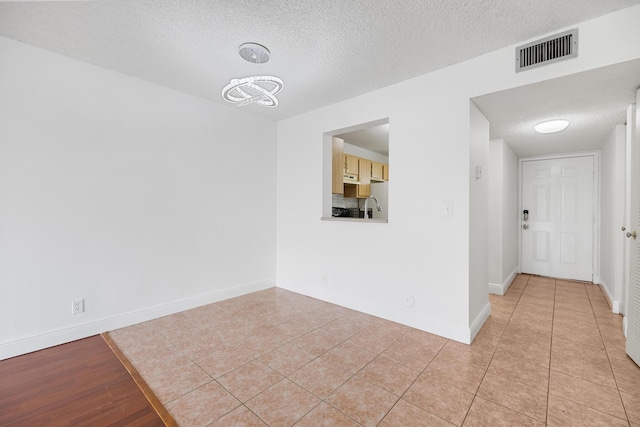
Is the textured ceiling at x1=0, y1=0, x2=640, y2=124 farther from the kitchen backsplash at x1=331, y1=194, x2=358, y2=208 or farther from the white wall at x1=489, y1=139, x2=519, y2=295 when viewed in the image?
the kitchen backsplash at x1=331, y1=194, x2=358, y2=208

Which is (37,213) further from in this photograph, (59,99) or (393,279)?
(393,279)

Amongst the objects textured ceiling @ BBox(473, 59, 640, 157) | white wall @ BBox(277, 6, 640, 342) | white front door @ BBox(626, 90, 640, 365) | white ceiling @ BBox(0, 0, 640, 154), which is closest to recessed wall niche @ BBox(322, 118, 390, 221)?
white wall @ BBox(277, 6, 640, 342)

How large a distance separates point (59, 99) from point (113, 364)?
2.26 metres

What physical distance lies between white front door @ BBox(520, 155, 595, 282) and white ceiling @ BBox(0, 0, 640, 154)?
7.51ft

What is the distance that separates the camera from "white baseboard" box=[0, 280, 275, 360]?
2.28 meters

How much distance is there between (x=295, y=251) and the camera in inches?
158

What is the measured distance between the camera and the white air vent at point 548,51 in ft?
6.57

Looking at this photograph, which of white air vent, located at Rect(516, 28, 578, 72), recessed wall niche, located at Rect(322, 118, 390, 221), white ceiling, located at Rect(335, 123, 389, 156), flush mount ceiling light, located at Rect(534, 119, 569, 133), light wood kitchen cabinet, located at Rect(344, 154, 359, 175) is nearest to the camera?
white air vent, located at Rect(516, 28, 578, 72)

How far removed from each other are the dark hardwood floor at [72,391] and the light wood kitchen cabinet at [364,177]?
4465 mm

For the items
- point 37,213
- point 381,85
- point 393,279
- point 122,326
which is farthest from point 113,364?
point 381,85

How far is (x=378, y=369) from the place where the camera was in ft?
6.83

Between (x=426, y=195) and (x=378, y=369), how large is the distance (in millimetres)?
1586

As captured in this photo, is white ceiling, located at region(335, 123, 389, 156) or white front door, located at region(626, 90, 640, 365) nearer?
white front door, located at region(626, 90, 640, 365)

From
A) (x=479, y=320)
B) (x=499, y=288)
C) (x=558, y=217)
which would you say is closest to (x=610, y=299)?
(x=499, y=288)
